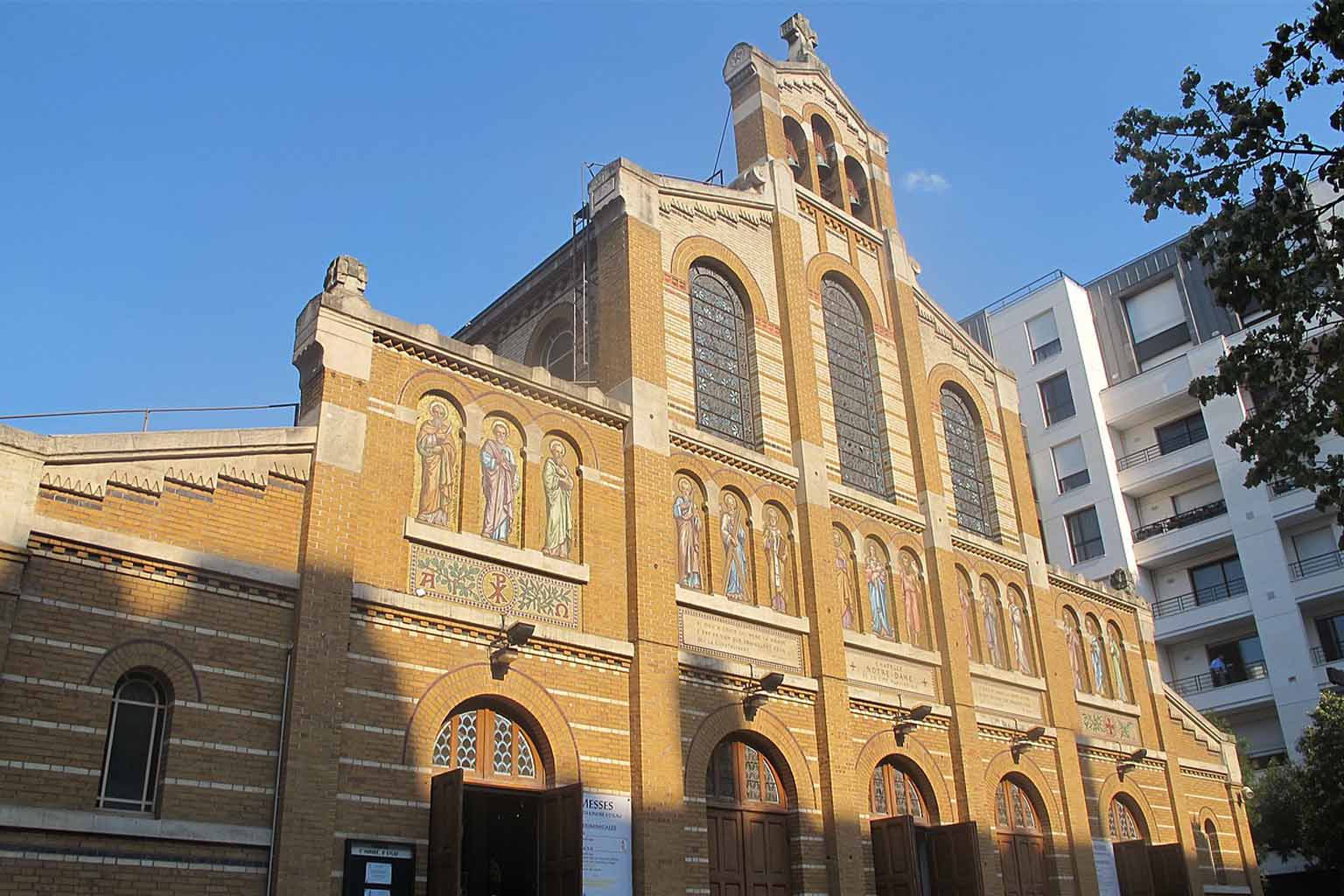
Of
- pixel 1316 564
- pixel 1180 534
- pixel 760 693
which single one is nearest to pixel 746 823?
pixel 760 693

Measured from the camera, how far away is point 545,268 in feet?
75.5

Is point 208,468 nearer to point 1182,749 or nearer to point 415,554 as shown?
point 415,554

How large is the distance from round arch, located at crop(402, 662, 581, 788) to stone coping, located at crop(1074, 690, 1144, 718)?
45.7ft

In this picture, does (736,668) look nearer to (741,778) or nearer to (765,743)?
(765,743)

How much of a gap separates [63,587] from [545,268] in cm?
1202

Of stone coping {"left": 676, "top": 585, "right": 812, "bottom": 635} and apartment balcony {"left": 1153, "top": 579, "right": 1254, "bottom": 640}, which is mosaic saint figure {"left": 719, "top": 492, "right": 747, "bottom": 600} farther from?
apartment balcony {"left": 1153, "top": 579, "right": 1254, "bottom": 640}

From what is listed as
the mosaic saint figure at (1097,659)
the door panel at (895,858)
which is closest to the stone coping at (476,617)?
the door panel at (895,858)

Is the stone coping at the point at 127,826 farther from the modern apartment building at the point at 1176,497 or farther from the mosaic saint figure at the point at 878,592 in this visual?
the modern apartment building at the point at 1176,497

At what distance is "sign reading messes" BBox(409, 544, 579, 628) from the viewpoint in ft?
52.2

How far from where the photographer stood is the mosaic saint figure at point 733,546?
64.8 feet

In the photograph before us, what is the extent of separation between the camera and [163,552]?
44.3 ft

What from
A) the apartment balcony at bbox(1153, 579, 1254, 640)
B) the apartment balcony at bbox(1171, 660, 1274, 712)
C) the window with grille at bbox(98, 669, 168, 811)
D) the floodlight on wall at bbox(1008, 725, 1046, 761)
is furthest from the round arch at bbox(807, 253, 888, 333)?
the apartment balcony at bbox(1171, 660, 1274, 712)

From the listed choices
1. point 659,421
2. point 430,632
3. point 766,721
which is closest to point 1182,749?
point 766,721

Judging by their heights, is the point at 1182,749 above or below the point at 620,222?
below
